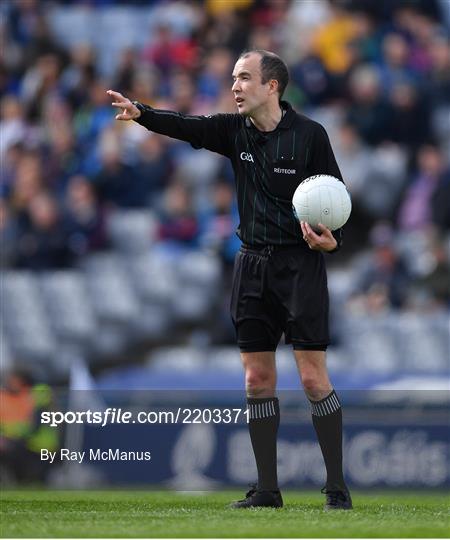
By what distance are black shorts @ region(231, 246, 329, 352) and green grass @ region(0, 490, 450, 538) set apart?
0.78 meters

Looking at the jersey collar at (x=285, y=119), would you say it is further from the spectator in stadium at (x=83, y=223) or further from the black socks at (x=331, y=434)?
the spectator in stadium at (x=83, y=223)

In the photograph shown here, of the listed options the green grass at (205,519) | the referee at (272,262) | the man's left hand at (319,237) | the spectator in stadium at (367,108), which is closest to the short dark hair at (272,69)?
the referee at (272,262)

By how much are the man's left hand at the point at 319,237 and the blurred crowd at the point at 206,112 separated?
6.72 metres

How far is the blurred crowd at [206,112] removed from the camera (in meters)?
13.6

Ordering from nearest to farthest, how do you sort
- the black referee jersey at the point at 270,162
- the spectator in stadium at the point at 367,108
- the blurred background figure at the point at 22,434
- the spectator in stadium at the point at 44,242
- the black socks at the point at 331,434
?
the black socks at the point at 331,434 → the black referee jersey at the point at 270,162 → the blurred background figure at the point at 22,434 → the spectator in stadium at the point at 44,242 → the spectator in stadium at the point at 367,108

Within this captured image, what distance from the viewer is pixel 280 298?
6.43m

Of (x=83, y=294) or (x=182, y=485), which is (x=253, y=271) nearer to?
(x=182, y=485)

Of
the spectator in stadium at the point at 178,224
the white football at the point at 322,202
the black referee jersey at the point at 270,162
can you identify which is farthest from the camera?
the spectator in stadium at the point at 178,224

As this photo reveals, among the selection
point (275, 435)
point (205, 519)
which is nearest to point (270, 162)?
point (275, 435)

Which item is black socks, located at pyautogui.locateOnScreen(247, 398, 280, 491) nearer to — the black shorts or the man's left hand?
the black shorts

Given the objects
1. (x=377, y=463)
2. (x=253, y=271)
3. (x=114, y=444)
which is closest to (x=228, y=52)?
(x=377, y=463)

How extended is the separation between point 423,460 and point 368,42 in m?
6.22

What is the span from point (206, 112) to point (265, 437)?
844 cm

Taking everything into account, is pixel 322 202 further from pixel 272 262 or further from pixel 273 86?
pixel 273 86
